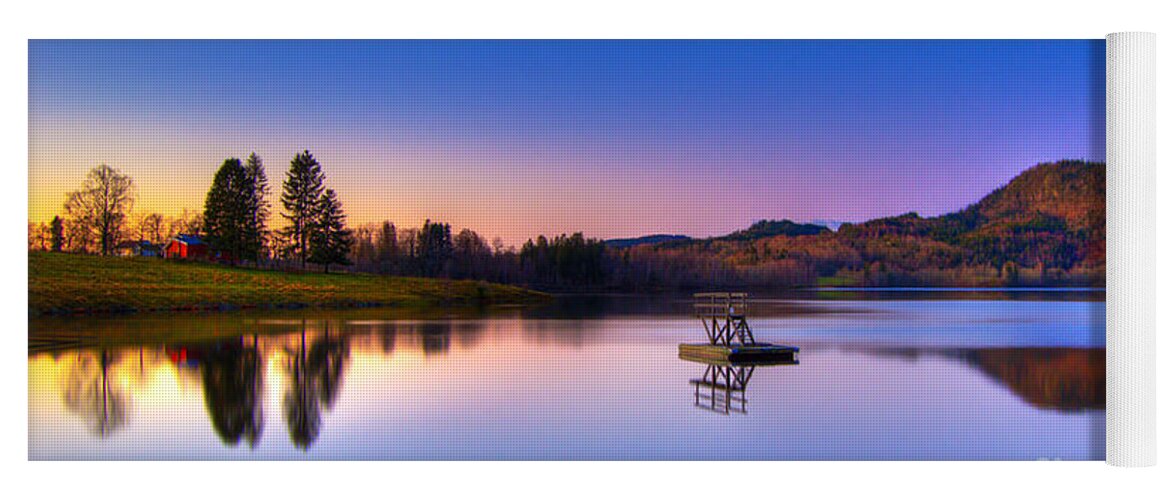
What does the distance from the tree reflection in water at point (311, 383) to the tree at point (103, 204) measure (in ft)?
14.7

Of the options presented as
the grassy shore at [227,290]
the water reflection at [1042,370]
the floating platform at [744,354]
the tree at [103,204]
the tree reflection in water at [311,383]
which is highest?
the tree at [103,204]

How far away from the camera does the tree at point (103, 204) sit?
62.2ft

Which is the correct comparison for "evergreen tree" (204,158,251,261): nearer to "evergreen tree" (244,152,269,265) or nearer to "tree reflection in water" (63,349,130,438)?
"evergreen tree" (244,152,269,265)

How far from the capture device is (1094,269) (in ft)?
45.0

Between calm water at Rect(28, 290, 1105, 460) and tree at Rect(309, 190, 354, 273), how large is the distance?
193 inches

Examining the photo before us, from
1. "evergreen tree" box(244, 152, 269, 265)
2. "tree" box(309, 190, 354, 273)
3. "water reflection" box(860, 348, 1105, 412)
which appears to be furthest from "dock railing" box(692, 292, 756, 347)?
"evergreen tree" box(244, 152, 269, 265)

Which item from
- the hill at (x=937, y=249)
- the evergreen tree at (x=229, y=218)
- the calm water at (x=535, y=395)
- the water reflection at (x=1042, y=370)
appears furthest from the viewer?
the evergreen tree at (x=229, y=218)

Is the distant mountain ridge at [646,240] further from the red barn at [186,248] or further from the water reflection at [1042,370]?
the red barn at [186,248]

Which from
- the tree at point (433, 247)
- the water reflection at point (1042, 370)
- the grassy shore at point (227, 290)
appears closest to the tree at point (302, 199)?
the grassy shore at point (227, 290)

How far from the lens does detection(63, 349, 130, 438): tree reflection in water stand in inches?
586

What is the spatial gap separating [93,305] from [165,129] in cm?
1549

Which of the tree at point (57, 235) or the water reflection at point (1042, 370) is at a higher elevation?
the tree at point (57, 235)
